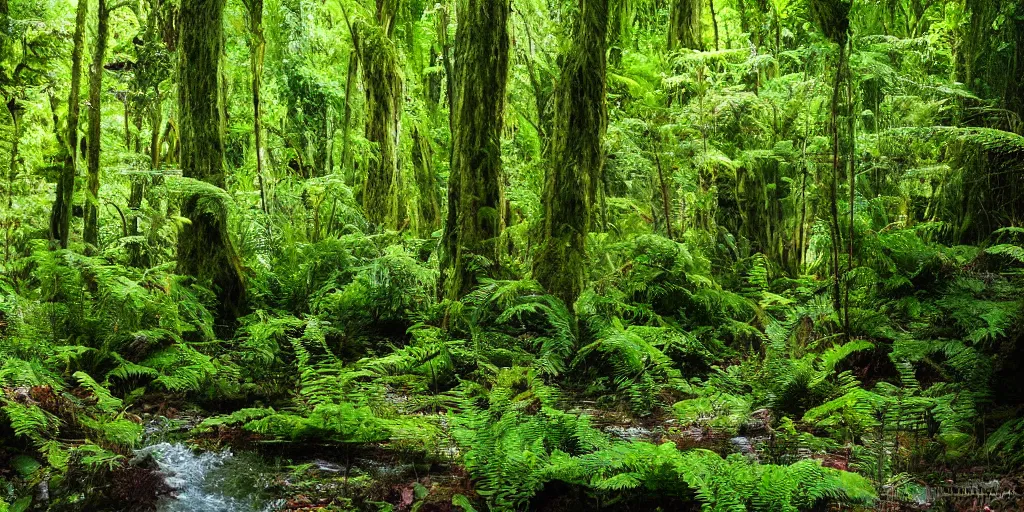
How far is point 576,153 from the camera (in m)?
7.40

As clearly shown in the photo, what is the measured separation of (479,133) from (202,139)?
9.54 ft

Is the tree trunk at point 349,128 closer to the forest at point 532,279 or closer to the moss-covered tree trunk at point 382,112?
the forest at point 532,279

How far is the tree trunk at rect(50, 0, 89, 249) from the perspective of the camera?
7.42 meters

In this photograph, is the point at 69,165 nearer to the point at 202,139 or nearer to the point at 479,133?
the point at 202,139

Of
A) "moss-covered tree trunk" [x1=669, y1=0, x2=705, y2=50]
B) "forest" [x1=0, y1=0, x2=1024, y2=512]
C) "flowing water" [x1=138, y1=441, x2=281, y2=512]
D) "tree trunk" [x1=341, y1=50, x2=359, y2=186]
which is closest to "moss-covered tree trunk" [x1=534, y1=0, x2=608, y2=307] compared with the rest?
"forest" [x1=0, y1=0, x2=1024, y2=512]

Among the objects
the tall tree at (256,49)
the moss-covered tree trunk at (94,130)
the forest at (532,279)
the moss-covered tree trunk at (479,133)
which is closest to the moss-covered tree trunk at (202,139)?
the forest at (532,279)

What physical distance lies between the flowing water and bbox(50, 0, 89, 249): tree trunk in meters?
4.07

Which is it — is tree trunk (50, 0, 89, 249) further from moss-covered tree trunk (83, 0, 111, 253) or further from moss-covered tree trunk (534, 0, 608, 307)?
moss-covered tree trunk (534, 0, 608, 307)

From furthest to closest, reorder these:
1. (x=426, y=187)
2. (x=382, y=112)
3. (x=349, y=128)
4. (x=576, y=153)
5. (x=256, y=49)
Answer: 1. (x=426, y=187)
2. (x=349, y=128)
3. (x=382, y=112)
4. (x=256, y=49)
5. (x=576, y=153)

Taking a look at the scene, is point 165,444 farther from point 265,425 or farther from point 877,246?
point 877,246

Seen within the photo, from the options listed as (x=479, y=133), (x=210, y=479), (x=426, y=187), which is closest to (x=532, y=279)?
(x=479, y=133)

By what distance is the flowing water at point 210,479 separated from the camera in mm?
3740

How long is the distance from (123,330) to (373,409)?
2.46 m

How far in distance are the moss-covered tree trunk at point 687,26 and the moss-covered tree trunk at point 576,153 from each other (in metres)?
3.33
